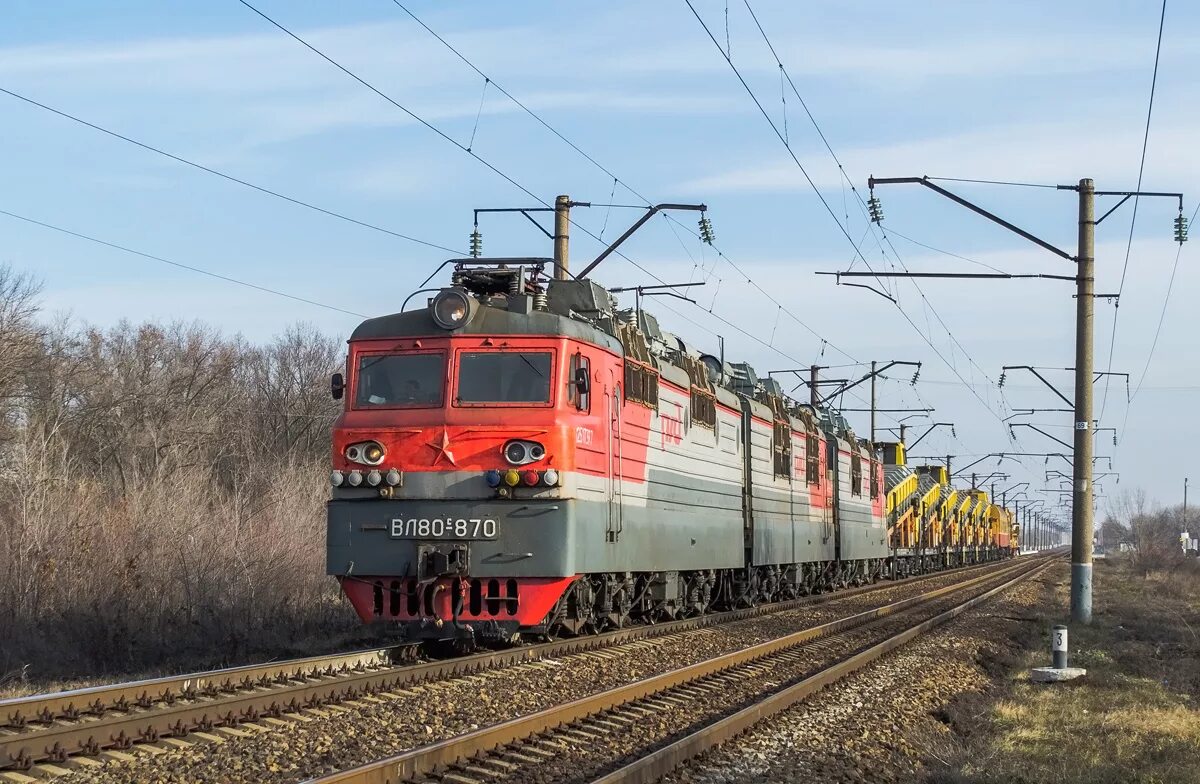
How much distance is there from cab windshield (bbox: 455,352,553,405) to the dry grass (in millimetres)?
5303

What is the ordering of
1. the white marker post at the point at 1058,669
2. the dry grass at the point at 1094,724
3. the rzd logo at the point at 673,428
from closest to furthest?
the dry grass at the point at 1094,724 < the white marker post at the point at 1058,669 < the rzd logo at the point at 673,428

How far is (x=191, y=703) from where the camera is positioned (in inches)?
385

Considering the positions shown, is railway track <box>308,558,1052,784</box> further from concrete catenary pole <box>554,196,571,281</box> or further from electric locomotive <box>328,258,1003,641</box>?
concrete catenary pole <box>554,196,571,281</box>

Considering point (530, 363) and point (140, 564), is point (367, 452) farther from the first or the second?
point (140, 564)

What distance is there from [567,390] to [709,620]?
7368mm

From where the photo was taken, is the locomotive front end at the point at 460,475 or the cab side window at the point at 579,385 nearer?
the locomotive front end at the point at 460,475

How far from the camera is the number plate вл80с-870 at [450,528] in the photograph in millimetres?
13266

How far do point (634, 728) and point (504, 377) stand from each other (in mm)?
5003

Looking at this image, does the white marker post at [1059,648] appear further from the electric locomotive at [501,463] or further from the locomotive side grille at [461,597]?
the locomotive side grille at [461,597]

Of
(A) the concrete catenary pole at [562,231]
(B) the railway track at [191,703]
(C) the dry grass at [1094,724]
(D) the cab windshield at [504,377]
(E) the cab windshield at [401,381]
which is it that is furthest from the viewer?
(A) the concrete catenary pole at [562,231]

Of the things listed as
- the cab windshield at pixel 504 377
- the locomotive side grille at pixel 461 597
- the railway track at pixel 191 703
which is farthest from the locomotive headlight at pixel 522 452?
the railway track at pixel 191 703

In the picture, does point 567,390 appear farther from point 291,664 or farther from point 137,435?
point 137,435

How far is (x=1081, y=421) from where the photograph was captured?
72.4 feet

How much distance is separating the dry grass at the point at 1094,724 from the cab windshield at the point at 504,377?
17.4ft
